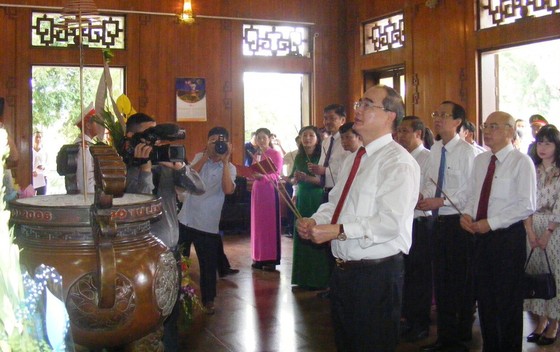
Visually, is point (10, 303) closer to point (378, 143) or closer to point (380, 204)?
point (380, 204)

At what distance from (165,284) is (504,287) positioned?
7.16ft

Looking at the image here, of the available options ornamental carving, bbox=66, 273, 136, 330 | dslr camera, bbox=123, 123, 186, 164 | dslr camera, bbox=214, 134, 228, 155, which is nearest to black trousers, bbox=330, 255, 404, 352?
dslr camera, bbox=123, 123, 186, 164

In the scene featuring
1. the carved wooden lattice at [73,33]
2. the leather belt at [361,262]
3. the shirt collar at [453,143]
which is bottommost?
the leather belt at [361,262]

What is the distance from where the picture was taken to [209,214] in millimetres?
4434

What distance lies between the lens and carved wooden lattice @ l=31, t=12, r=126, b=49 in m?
7.48

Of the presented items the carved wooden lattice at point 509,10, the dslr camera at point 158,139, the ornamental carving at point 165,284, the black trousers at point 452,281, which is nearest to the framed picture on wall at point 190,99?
the carved wooden lattice at point 509,10

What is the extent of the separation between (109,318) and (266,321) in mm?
2801

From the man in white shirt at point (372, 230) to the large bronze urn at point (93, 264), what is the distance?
765mm

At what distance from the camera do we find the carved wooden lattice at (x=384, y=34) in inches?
303

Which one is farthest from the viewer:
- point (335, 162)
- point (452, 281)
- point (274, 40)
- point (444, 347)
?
point (274, 40)

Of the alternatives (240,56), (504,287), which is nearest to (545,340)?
(504,287)

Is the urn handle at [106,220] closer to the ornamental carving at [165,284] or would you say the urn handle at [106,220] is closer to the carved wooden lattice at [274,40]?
the ornamental carving at [165,284]

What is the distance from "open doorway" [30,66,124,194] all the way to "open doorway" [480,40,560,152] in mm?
4381

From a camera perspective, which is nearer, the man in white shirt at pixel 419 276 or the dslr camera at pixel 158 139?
the dslr camera at pixel 158 139
